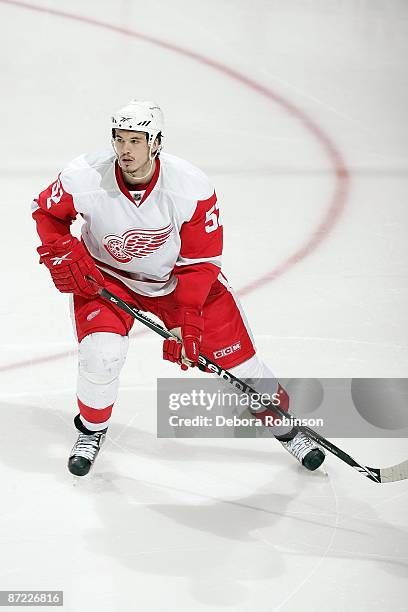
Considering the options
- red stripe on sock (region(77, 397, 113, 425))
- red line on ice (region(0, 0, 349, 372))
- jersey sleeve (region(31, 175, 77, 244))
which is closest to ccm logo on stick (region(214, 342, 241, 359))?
red stripe on sock (region(77, 397, 113, 425))

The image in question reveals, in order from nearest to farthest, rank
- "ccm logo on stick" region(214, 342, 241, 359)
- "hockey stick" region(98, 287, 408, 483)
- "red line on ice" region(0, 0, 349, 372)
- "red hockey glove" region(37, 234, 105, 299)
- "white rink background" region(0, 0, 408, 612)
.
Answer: "white rink background" region(0, 0, 408, 612) → "red hockey glove" region(37, 234, 105, 299) → "hockey stick" region(98, 287, 408, 483) → "ccm logo on stick" region(214, 342, 241, 359) → "red line on ice" region(0, 0, 349, 372)

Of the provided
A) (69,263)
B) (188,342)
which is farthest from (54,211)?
(188,342)

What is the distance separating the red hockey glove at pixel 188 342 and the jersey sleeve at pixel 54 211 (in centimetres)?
44

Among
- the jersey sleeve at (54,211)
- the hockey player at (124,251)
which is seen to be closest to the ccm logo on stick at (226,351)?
the hockey player at (124,251)

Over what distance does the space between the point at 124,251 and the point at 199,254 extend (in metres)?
0.22

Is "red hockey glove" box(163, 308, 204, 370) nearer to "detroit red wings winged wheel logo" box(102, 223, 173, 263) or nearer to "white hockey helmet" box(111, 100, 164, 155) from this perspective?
"detroit red wings winged wheel logo" box(102, 223, 173, 263)

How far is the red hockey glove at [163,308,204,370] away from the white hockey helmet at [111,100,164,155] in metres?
0.51

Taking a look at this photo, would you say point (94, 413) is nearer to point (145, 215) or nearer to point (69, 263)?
Result: point (69, 263)

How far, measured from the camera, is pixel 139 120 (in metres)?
2.92

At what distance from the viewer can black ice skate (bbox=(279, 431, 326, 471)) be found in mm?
3315

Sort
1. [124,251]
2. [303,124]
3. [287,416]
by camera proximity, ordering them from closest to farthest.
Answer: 1. [124,251]
2. [287,416]
3. [303,124]

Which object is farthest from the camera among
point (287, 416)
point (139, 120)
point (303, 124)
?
point (303, 124)

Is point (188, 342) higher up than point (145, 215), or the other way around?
point (145, 215)

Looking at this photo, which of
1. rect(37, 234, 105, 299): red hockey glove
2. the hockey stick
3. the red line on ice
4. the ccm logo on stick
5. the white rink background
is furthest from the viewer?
the red line on ice
